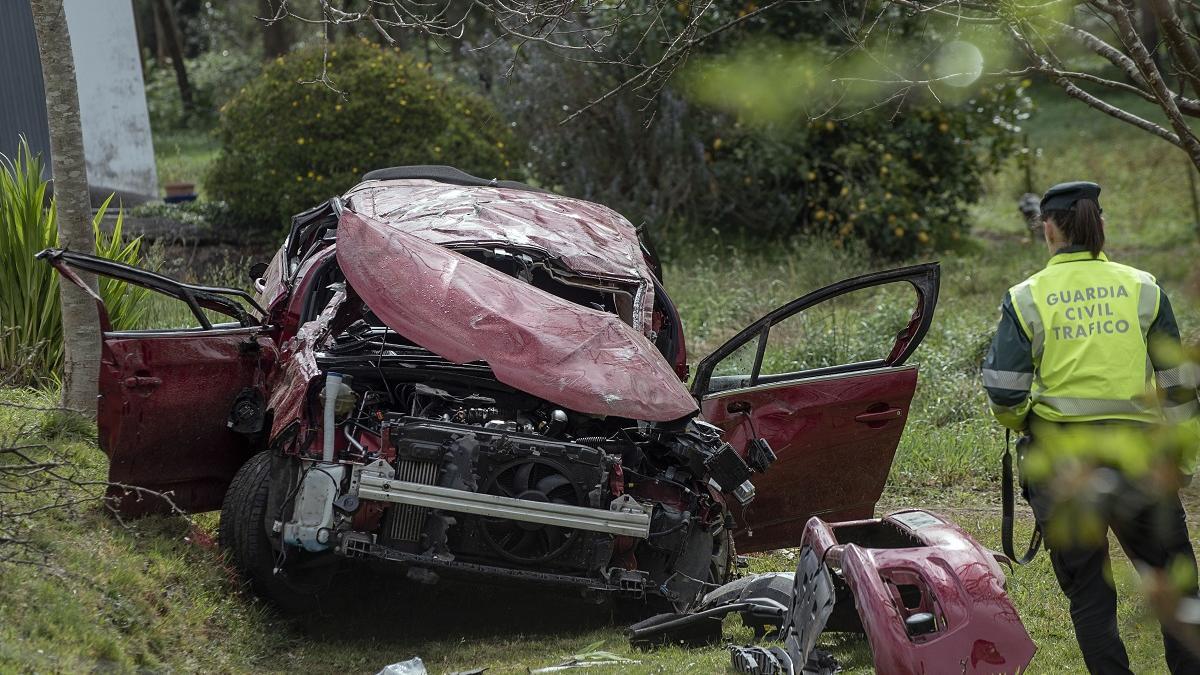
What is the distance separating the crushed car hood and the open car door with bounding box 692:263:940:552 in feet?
2.08

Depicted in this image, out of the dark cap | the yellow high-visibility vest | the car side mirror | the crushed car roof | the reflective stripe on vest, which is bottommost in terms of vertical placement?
the car side mirror

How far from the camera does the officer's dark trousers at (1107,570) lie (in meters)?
4.46

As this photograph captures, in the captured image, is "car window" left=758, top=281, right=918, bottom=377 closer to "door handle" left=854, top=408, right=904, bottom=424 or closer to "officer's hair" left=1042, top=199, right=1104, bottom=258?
"door handle" left=854, top=408, right=904, bottom=424

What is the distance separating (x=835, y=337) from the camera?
10.9 m

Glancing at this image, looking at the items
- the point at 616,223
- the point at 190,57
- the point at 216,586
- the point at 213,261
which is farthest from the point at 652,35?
the point at 190,57

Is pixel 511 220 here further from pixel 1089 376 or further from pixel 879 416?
pixel 1089 376

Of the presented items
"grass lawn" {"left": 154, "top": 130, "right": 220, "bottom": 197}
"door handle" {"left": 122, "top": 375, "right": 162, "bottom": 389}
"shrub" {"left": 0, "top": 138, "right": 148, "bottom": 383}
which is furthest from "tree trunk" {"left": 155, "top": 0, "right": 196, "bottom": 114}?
"door handle" {"left": 122, "top": 375, "right": 162, "bottom": 389}

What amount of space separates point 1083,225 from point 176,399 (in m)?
3.98

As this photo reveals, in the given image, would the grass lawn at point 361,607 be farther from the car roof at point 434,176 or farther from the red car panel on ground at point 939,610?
the car roof at point 434,176

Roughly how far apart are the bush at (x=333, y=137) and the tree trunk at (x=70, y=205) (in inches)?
280

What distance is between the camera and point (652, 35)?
16.1 m

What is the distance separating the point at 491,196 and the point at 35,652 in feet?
12.1

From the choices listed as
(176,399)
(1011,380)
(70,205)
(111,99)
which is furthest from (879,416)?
(111,99)

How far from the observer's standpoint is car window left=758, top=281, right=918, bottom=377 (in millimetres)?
10758
